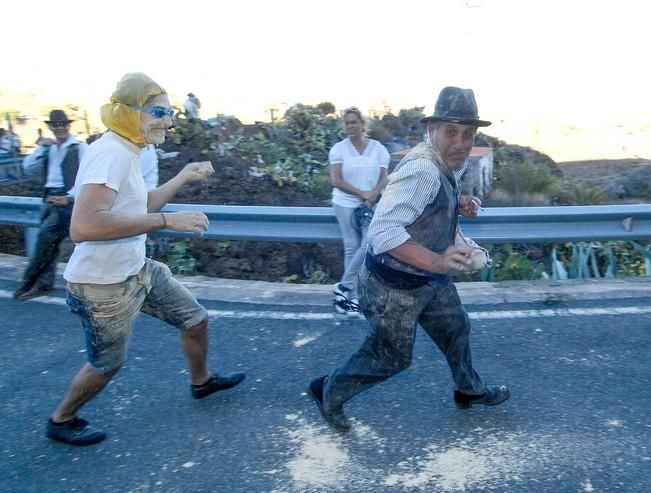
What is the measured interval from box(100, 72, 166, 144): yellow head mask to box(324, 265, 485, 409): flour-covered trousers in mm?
1263

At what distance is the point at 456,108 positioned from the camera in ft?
10.6

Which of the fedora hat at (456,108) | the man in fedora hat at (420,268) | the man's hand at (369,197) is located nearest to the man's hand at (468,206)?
the man in fedora hat at (420,268)

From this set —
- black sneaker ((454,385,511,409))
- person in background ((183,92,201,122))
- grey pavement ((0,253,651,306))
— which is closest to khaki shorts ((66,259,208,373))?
black sneaker ((454,385,511,409))

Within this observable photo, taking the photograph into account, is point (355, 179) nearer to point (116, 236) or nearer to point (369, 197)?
point (369, 197)

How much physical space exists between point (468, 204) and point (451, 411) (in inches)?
43.4

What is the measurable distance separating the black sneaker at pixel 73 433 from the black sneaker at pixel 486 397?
5.94 ft

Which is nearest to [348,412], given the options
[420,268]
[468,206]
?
[420,268]

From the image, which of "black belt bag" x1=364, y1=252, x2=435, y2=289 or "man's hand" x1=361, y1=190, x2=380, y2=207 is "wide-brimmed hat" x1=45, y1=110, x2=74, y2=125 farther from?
"black belt bag" x1=364, y1=252, x2=435, y2=289

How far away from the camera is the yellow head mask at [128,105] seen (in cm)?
340

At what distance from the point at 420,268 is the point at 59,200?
3712 mm

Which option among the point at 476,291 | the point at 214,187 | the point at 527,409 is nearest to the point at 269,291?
the point at 476,291

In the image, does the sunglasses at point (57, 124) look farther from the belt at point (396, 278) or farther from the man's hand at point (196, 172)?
the belt at point (396, 278)

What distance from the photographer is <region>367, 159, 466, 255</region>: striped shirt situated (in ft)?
10.3

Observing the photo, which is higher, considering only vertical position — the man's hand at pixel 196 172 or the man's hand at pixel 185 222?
the man's hand at pixel 196 172
